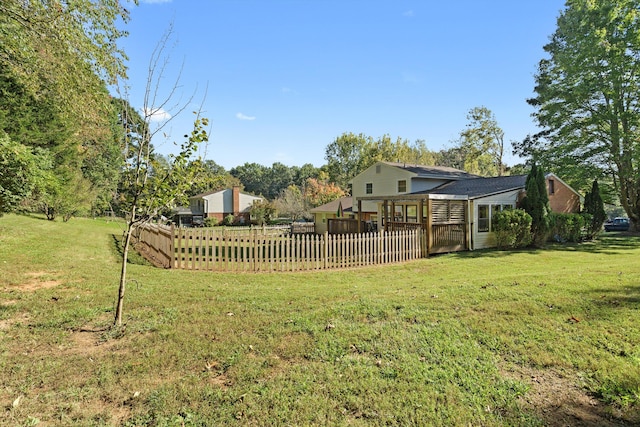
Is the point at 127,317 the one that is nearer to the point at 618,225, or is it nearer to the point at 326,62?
the point at 326,62

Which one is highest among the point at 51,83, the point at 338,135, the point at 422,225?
the point at 338,135

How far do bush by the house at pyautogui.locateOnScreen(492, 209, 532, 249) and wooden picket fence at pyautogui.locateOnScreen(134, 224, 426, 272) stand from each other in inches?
230

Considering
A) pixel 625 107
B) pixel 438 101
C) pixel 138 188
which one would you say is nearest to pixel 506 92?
pixel 438 101

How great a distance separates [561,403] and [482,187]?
18.4 m

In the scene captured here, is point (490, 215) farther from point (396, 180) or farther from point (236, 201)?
point (236, 201)

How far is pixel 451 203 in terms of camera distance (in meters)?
15.4

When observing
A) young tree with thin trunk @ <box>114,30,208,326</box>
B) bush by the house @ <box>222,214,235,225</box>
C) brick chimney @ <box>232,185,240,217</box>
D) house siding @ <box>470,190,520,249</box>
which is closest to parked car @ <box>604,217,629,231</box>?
house siding @ <box>470,190,520,249</box>

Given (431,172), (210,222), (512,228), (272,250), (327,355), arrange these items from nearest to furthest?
(327,355), (272,250), (512,228), (431,172), (210,222)

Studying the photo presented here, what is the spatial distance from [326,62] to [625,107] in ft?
67.7

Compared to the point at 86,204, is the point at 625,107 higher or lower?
higher

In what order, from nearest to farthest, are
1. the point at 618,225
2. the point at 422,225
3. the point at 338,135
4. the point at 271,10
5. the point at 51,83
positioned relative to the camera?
the point at 51,83 < the point at 271,10 < the point at 422,225 < the point at 618,225 < the point at 338,135

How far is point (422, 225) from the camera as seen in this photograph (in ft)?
49.0

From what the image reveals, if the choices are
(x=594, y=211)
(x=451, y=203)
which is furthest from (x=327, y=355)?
(x=594, y=211)

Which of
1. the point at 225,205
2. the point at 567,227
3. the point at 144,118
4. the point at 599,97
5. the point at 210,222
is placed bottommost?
the point at 567,227
